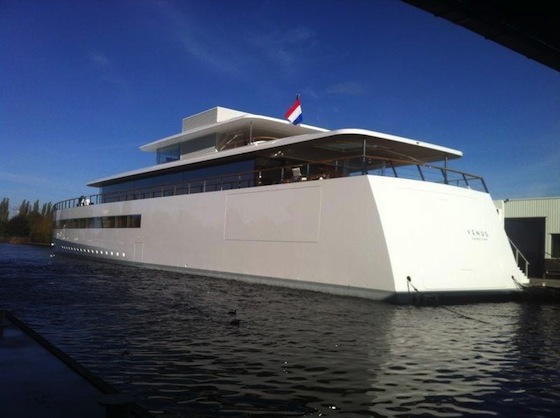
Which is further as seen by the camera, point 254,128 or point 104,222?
point 104,222

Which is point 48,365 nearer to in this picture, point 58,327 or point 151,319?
point 58,327

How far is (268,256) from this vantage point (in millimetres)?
16469

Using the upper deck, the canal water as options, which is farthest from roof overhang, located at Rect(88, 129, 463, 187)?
the canal water

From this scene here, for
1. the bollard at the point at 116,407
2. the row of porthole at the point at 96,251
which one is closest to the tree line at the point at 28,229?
the row of porthole at the point at 96,251

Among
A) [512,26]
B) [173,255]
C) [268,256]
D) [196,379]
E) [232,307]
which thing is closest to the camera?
[196,379]

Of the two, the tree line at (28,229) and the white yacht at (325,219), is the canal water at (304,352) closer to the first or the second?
the white yacht at (325,219)

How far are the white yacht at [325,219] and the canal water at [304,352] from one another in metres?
1.20

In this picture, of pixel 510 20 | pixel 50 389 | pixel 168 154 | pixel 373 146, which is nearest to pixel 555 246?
pixel 373 146

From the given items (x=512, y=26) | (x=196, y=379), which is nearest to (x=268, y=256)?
(x=512, y=26)

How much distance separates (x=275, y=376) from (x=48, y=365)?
2439 millimetres

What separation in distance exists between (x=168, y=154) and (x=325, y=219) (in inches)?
581

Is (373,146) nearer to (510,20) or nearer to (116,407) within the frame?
(510,20)

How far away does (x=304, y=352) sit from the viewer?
696cm

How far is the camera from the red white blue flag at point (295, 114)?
65.1 feet
